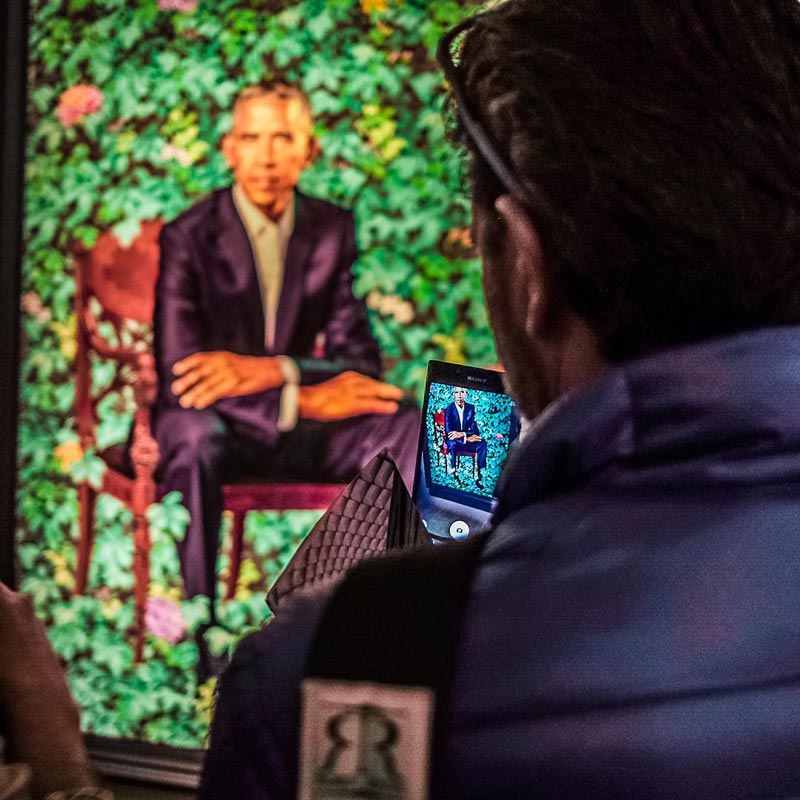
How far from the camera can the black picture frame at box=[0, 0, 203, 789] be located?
9.05 feet

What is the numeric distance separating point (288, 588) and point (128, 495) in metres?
1.95

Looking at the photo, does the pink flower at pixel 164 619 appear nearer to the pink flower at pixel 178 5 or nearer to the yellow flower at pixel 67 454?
the yellow flower at pixel 67 454

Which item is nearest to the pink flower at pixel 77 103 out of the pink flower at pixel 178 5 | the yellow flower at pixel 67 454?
the pink flower at pixel 178 5

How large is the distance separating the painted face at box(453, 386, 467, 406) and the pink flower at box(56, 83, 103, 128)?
76.2 inches

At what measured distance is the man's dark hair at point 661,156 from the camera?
0.57 metres

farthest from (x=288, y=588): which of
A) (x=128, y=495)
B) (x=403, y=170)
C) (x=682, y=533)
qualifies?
(x=128, y=495)

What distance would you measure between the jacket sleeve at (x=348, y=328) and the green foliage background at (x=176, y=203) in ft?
0.11

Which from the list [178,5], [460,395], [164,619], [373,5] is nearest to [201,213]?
[178,5]

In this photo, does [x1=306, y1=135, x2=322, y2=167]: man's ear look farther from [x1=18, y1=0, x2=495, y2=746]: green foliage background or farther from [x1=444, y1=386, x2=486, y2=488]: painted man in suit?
[x1=444, y1=386, x2=486, y2=488]: painted man in suit

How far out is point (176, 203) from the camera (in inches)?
107

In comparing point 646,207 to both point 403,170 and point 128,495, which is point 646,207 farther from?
point 128,495

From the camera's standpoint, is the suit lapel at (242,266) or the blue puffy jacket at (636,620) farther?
the suit lapel at (242,266)

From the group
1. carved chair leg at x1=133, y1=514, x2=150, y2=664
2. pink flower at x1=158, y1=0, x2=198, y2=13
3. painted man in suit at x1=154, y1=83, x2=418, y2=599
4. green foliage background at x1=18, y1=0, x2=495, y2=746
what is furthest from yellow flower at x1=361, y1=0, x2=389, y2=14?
carved chair leg at x1=133, y1=514, x2=150, y2=664

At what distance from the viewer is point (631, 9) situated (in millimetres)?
580
